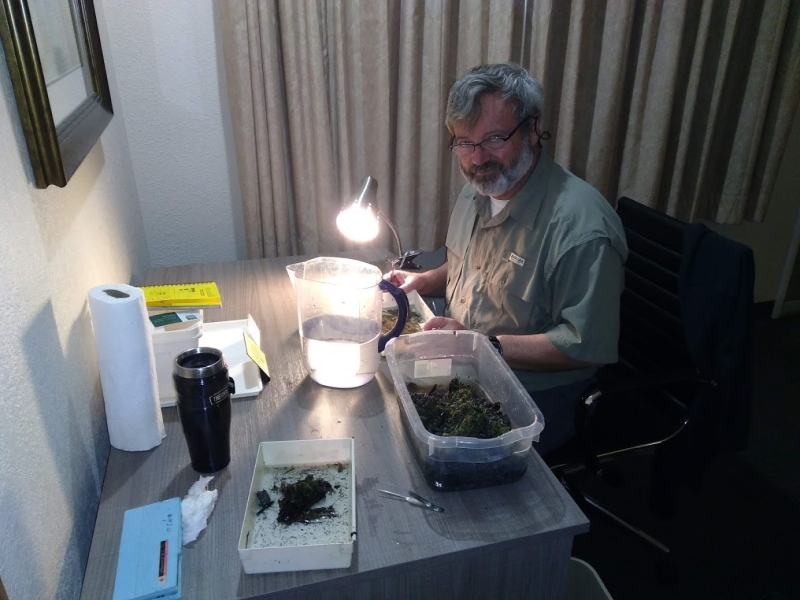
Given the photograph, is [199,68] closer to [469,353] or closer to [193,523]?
[469,353]

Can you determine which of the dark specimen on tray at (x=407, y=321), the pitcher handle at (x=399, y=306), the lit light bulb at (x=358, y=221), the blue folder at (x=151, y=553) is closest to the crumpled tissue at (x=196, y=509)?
the blue folder at (x=151, y=553)

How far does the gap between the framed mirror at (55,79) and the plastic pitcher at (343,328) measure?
1.72 ft

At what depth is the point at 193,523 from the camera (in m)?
0.83

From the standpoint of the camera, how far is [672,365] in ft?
4.90

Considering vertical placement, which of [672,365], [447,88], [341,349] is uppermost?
[447,88]

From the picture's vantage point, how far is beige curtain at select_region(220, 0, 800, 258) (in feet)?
6.26

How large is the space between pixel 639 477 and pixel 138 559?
1.74 m

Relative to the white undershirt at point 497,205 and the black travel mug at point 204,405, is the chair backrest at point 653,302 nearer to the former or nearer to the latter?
the white undershirt at point 497,205

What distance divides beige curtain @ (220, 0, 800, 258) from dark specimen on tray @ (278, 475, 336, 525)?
4.38 ft

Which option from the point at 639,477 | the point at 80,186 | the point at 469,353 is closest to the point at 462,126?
the point at 469,353

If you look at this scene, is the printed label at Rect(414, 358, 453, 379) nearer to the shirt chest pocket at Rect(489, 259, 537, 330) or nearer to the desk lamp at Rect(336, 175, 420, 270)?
the shirt chest pocket at Rect(489, 259, 537, 330)

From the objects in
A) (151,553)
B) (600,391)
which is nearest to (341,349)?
(151,553)

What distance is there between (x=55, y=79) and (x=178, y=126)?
40.8 inches

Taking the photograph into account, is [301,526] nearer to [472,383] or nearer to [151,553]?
[151,553]
